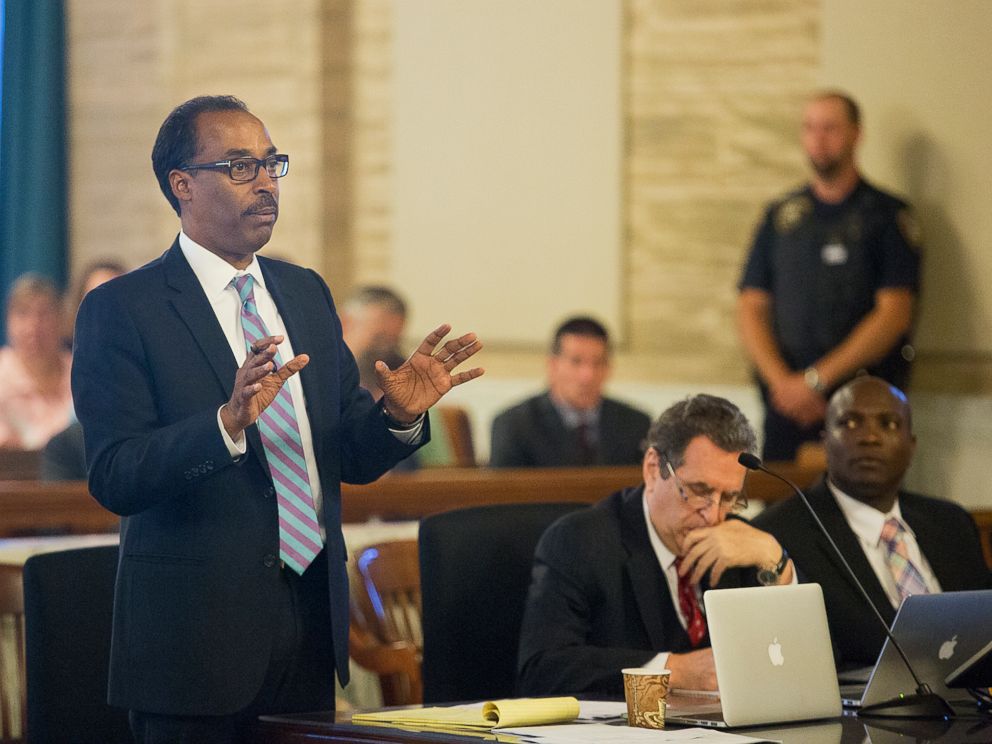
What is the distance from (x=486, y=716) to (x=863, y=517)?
1838mm

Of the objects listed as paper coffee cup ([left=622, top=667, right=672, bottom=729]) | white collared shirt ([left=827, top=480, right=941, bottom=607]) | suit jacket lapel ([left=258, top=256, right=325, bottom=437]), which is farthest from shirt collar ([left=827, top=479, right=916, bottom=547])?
suit jacket lapel ([left=258, top=256, right=325, bottom=437])

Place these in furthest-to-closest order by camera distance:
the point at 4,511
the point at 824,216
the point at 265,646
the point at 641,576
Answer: the point at 824,216
the point at 4,511
the point at 641,576
the point at 265,646

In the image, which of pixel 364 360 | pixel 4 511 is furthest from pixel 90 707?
pixel 364 360

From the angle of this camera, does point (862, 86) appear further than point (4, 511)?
Yes

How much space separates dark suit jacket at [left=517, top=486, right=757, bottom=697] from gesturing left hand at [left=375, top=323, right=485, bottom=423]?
0.81m

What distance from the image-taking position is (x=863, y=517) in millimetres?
4340

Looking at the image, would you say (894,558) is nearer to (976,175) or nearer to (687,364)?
(976,175)

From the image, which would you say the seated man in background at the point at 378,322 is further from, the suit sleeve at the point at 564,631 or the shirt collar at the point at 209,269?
the shirt collar at the point at 209,269

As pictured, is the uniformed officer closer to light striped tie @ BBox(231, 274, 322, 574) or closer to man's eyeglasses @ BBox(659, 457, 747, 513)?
man's eyeglasses @ BBox(659, 457, 747, 513)

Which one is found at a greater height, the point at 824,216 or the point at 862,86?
the point at 862,86

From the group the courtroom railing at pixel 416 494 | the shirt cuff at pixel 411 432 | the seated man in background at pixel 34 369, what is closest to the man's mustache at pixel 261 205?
the shirt cuff at pixel 411 432

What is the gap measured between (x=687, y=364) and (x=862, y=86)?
5.62 ft

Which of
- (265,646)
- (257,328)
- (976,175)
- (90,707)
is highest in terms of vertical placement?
(976,175)

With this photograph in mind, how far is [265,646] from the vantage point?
285cm
